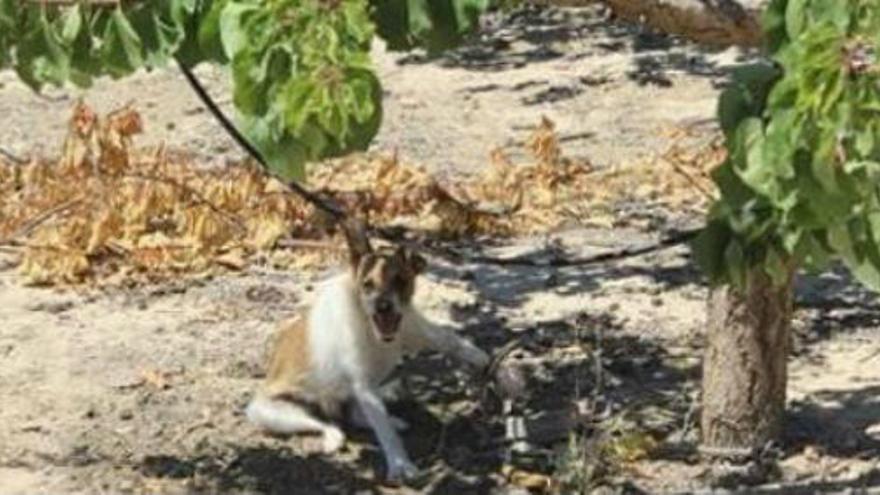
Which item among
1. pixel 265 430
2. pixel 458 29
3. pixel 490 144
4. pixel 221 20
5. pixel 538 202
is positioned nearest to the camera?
pixel 221 20

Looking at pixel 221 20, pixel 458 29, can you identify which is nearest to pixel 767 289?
pixel 458 29

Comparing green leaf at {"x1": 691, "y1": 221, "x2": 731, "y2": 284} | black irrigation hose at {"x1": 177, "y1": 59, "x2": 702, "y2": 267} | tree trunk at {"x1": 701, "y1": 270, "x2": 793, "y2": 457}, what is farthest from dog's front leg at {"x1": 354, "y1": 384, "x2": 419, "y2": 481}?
green leaf at {"x1": 691, "y1": 221, "x2": 731, "y2": 284}

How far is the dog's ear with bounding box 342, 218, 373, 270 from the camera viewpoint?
6.61 meters

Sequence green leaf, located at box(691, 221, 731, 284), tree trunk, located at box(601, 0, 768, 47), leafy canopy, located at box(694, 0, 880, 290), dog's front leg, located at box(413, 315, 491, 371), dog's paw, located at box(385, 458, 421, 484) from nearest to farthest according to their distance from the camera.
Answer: leafy canopy, located at box(694, 0, 880, 290), green leaf, located at box(691, 221, 731, 284), tree trunk, located at box(601, 0, 768, 47), dog's paw, located at box(385, 458, 421, 484), dog's front leg, located at box(413, 315, 491, 371)

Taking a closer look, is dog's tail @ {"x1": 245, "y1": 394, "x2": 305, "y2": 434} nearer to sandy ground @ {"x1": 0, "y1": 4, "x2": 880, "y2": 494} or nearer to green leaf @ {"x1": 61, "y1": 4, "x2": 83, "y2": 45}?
sandy ground @ {"x1": 0, "y1": 4, "x2": 880, "y2": 494}

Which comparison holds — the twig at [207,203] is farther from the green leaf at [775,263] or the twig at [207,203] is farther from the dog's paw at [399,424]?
the green leaf at [775,263]

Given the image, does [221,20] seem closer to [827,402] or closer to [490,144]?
[827,402]

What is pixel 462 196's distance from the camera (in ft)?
30.0

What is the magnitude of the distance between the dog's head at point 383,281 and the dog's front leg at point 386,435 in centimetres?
18

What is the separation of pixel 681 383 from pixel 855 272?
3397mm

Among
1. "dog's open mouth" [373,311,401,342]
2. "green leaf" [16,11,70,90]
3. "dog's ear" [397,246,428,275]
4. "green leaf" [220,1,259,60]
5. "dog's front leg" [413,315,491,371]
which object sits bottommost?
"dog's front leg" [413,315,491,371]

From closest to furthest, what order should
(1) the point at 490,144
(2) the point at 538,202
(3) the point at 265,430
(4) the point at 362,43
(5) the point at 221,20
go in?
1. (4) the point at 362,43
2. (5) the point at 221,20
3. (3) the point at 265,430
4. (2) the point at 538,202
5. (1) the point at 490,144

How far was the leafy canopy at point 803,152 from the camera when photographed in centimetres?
306

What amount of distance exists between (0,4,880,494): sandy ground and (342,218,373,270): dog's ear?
0.57 metres
